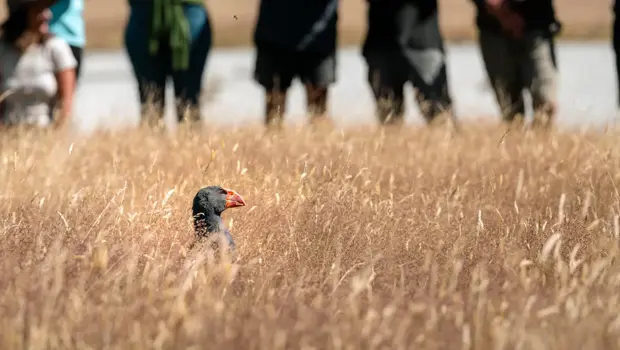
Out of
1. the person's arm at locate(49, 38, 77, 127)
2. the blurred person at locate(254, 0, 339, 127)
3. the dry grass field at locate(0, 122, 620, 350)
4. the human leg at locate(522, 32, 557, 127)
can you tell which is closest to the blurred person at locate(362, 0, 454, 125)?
the blurred person at locate(254, 0, 339, 127)

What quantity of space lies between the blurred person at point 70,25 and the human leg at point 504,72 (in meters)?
2.43

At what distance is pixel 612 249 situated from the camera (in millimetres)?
2781

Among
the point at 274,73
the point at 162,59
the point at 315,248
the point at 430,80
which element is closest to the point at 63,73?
the point at 162,59

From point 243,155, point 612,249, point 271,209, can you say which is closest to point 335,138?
point 243,155

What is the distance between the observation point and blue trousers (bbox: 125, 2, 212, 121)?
19.3 ft

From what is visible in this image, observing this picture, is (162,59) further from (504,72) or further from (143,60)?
(504,72)

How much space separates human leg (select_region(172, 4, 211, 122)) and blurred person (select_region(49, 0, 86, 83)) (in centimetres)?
61

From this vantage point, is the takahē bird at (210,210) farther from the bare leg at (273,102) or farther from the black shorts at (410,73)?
the black shorts at (410,73)

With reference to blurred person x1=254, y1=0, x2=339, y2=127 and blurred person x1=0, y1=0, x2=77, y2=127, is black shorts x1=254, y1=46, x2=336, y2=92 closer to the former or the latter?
blurred person x1=254, y1=0, x2=339, y2=127

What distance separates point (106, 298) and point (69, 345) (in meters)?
0.25

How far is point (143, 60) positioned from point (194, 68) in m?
0.32

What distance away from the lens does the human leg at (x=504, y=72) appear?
18.9ft

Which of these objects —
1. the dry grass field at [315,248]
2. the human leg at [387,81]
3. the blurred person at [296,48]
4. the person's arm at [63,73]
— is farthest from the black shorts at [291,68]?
the person's arm at [63,73]

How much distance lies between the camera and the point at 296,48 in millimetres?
5617
